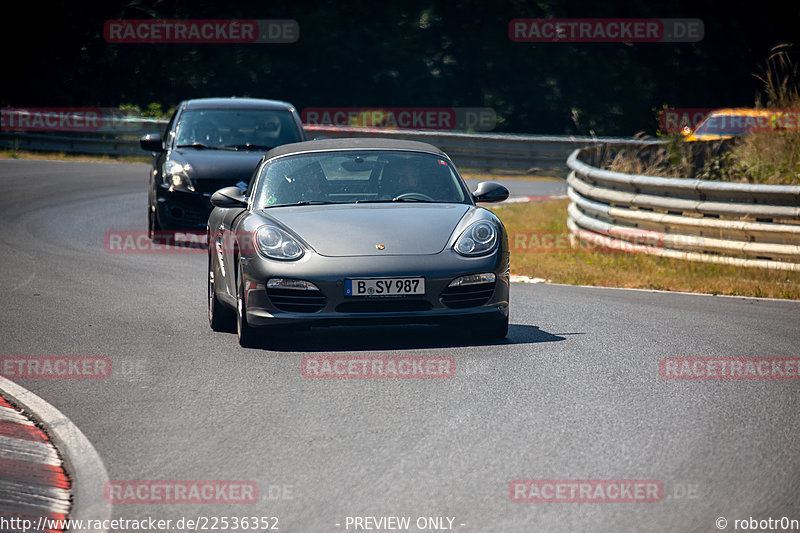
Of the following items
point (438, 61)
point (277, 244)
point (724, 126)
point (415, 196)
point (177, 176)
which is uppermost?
point (415, 196)

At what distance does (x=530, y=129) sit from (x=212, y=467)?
2965cm

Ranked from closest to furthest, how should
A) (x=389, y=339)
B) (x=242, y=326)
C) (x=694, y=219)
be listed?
(x=242, y=326) < (x=389, y=339) < (x=694, y=219)

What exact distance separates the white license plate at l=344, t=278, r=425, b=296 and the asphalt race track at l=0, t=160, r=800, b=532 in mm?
422

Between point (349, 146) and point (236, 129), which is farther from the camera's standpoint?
point (236, 129)

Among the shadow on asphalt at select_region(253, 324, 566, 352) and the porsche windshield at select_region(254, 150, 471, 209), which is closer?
the shadow on asphalt at select_region(253, 324, 566, 352)

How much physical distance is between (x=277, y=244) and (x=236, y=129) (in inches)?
307

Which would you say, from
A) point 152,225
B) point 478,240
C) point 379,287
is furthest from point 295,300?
point 152,225

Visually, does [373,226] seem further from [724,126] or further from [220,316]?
[724,126]

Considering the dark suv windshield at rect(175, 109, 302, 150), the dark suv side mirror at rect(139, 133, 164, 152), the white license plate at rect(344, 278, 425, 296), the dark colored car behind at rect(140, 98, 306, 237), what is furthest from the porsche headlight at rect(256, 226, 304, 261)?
the dark suv windshield at rect(175, 109, 302, 150)

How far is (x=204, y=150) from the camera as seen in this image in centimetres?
1525

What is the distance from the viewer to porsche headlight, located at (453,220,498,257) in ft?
26.9

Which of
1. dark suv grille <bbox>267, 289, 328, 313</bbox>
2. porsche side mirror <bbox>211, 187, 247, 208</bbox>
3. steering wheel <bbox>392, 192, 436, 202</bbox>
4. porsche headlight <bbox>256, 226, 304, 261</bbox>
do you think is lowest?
dark suv grille <bbox>267, 289, 328, 313</bbox>

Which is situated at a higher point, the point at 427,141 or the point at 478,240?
the point at 478,240

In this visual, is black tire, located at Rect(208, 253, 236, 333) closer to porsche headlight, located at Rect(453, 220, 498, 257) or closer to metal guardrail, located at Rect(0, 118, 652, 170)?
porsche headlight, located at Rect(453, 220, 498, 257)
